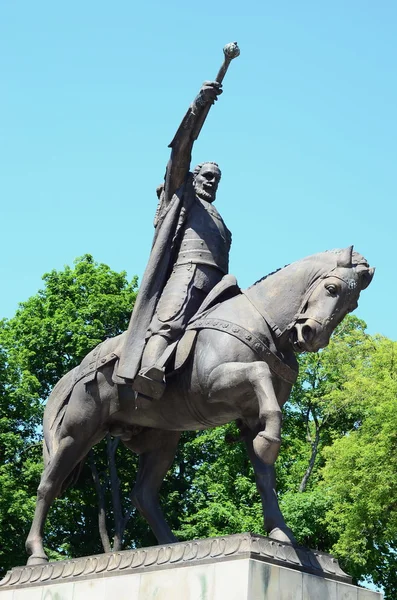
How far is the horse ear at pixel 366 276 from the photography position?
33.9 feet

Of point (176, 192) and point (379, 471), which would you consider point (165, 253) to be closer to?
point (176, 192)

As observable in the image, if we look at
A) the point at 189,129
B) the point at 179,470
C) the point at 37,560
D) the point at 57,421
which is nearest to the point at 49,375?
the point at 179,470

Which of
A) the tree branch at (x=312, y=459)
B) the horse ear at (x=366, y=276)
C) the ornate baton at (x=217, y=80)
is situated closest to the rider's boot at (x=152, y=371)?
the horse ear at (x=366, y=276)

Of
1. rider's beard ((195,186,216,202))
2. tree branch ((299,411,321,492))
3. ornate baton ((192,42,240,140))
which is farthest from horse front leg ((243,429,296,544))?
tree branch ((299,411,321,492))

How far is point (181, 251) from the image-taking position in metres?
11.4

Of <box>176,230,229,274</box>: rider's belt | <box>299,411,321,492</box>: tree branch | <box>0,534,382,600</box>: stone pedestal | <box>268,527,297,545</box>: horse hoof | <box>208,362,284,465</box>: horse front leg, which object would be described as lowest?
<box>0,534,382,600</box>: stone pedestal

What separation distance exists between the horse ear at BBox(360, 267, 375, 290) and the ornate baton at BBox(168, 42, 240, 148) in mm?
2354

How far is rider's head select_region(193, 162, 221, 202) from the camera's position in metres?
11.8

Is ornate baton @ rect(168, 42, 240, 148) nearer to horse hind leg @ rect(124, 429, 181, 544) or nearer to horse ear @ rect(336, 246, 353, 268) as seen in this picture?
horse ear @ rect(336, 246, 353, 268)

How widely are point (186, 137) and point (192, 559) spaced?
4406mm

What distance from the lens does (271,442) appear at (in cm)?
949

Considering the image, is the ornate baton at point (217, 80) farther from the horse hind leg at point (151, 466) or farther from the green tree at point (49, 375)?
the green tree at point (49, 375)

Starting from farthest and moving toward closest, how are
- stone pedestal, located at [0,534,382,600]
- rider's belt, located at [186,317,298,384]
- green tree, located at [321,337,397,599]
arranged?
1. green tree, located at [321,337,397,599]
2. rider's belt, located at [186,317,298,384]
3. stone pedestal, located at [0,534,382,600]

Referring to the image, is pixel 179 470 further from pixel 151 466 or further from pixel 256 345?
pixel 256 345
